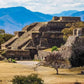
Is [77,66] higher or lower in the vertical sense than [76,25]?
lower

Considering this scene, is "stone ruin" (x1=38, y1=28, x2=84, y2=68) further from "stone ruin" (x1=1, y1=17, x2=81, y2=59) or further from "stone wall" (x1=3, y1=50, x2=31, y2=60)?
"stone ruin" (x1=1, y1=17, x2=81, y2=59)

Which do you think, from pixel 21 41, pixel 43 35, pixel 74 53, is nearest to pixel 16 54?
pixel 21 41

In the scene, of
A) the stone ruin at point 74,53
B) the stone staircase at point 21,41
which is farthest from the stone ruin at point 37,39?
the stone ruin at point 74,53

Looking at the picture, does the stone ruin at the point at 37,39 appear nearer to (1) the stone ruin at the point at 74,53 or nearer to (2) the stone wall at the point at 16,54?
(2) the stone wall at the point at 16,54

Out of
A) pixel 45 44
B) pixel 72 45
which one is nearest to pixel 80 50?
pixel 72 45

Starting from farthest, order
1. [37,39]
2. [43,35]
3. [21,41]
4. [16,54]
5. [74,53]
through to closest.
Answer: [21,41], [43,35], [37,39], [16,54], [74,53]

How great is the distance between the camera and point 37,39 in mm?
75438

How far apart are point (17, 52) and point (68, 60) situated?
80.5 feet

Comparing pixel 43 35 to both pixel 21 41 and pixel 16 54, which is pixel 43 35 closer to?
pixel 21 41

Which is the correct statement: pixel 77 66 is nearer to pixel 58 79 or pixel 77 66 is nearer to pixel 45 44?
pixel 58 79

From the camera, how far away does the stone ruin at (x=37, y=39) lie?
231ft

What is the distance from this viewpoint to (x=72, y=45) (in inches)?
1896

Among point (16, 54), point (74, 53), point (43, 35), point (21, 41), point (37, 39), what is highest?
point (43, 35)

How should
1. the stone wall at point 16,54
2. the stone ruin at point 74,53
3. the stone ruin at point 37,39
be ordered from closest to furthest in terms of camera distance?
the stone ruin at point 74,53
the stone wall at point 16,54
the stone ruin at point 37,39
